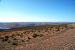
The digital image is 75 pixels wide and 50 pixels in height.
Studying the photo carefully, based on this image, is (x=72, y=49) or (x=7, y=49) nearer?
(x=72, y=49)

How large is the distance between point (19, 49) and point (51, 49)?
2.65 metres

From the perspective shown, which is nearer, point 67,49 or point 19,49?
point 67,49

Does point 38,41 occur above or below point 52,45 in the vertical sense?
below

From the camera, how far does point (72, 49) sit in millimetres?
11156

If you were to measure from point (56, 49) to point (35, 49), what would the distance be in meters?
1.68

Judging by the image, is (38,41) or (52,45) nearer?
(52,45)

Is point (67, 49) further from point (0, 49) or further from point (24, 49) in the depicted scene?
point (0, 49)

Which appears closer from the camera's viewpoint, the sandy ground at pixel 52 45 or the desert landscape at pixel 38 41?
the sandy ground at pixel 52 45

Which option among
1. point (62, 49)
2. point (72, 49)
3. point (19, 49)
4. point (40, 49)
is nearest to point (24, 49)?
point (19, 49)

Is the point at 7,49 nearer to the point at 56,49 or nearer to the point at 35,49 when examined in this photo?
the point at 35,49

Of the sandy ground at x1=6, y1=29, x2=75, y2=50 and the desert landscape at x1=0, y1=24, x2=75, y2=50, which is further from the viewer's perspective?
the desert landscape at x1=0, y1=24, x2=75, y2=50

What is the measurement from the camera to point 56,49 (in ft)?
37.2

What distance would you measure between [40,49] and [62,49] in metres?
1.73

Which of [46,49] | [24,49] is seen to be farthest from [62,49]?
[24,49]
